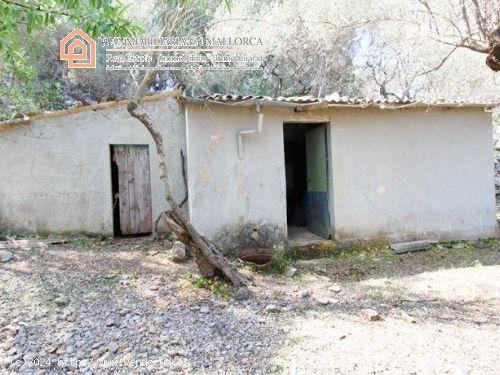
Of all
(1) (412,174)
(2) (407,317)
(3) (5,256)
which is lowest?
(2) (407,317)

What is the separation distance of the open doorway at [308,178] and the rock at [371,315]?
2920 millimetres

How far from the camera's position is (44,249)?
6570 mm

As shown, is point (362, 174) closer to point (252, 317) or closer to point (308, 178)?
point (308, 178)

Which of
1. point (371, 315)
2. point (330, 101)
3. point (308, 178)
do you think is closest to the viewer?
point (371, 315)

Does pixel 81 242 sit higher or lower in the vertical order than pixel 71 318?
higher

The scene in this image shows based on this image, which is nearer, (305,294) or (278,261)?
(305,294)

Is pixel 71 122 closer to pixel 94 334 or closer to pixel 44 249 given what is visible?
pixel 44 249

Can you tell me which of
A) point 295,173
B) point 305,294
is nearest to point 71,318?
point 305,294

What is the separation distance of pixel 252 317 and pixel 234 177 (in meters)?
2.83

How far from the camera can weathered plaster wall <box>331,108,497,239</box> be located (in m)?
6.75

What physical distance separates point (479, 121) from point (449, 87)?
21.1 feet

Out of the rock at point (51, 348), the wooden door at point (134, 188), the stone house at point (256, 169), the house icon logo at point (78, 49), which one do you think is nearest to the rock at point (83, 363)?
the rock at point (51, 348)

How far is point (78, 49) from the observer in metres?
9.09
